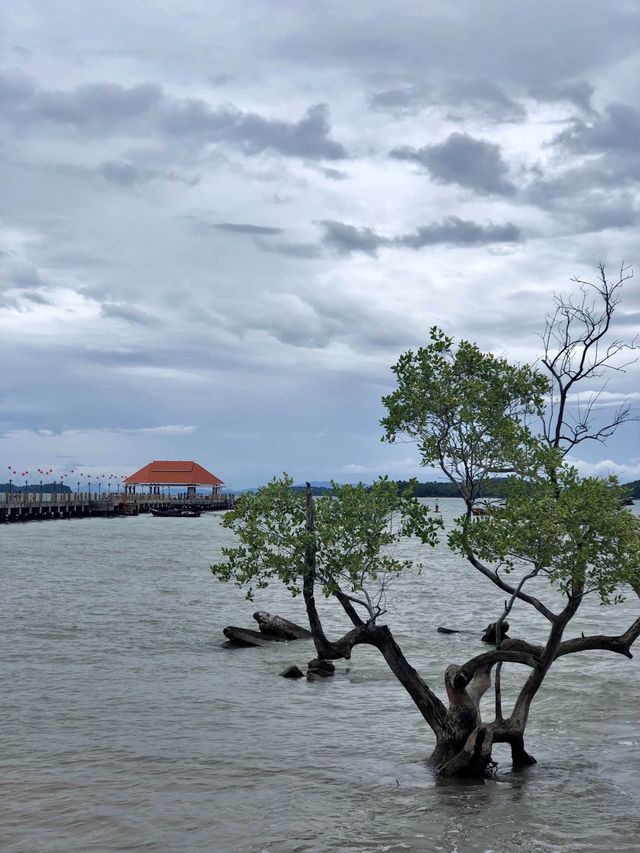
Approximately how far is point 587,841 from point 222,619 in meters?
26.4

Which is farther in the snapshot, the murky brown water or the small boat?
the small boat

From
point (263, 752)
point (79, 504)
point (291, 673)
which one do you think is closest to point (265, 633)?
point (291, 673)

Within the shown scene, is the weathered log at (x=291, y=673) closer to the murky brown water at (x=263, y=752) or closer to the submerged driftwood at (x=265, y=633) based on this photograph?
the murky brown water at (x=263, y=752)

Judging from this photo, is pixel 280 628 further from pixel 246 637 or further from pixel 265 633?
pixel 246 637

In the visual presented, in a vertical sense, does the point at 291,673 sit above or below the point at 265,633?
below

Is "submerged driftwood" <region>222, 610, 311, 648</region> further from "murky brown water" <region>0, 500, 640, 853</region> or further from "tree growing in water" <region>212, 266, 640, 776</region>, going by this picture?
"tree growing in water" <region>212, 266, 640, 776</region>

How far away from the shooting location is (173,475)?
18325cm

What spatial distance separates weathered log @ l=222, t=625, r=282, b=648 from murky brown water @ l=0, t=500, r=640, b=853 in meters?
0.86

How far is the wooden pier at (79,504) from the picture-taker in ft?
410

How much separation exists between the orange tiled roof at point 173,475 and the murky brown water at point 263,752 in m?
145

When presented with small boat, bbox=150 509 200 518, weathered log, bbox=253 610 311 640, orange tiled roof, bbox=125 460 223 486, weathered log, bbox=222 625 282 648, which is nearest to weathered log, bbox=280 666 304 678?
weathered log, bbox=222 625 282 648

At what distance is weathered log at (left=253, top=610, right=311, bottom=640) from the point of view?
103ft

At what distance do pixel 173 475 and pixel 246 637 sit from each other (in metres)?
155

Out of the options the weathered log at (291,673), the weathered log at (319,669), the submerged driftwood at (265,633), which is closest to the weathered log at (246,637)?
the submerged driftwood at (265,633)
